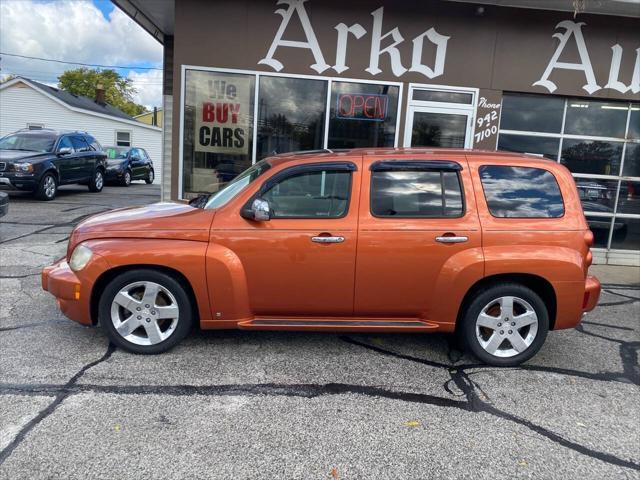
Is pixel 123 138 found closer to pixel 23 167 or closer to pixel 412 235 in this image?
pixel 23 167

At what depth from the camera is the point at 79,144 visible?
1512 centimetres

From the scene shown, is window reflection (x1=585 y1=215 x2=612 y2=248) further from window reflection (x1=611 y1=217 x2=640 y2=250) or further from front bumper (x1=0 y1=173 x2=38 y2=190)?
front bumper (x1=0 y1=173 x2=38 y2=190)

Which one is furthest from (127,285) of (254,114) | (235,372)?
(254,114)

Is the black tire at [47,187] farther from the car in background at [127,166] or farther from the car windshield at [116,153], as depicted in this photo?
the car windshield at [116,153]

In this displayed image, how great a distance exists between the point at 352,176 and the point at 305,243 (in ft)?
2.31

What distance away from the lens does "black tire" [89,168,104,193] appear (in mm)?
15977

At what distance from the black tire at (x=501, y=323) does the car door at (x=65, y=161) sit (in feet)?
41.6

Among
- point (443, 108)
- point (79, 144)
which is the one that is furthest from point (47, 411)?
point (79, 144)

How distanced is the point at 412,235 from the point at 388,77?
5.15m

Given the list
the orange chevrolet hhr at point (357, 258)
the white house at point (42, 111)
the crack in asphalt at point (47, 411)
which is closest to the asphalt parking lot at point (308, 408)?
the crack in asphalt at point (47, 411)

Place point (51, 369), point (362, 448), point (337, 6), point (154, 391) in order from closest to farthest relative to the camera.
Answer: point (362, 448)
point (154, 391)
point (51, 369)
point (337, 6)

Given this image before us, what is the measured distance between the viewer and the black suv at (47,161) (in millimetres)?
12273

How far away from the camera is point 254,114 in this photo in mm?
8453

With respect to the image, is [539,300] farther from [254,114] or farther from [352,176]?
[254,114]
